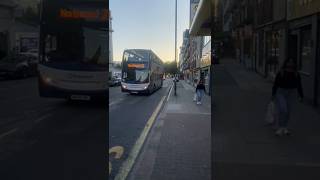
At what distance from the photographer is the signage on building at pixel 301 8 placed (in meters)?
1.09

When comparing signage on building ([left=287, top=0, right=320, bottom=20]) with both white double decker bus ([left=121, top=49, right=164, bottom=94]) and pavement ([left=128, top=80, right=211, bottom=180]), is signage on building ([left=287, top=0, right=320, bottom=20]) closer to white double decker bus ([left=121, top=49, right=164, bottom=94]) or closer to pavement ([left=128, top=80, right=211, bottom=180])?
pavement ([left=128, top=80, right=211, bottom=180])

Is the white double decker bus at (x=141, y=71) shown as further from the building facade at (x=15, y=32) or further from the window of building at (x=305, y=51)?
the window of building at (x=305, y=51)

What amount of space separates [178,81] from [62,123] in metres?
0.50

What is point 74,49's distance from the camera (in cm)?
158

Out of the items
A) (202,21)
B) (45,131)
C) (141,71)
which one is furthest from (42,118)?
(202,21)

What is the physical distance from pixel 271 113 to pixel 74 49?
0.73 metres

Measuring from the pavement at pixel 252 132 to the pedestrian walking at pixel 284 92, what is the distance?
20mm

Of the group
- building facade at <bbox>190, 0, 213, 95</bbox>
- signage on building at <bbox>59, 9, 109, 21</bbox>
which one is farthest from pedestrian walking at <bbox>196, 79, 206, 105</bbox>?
signage on building at <bbox>59, 9, 109, 21</bbox>

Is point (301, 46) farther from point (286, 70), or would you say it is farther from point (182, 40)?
point (182, 40)

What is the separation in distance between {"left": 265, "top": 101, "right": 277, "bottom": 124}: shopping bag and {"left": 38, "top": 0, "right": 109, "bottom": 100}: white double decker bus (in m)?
0.54

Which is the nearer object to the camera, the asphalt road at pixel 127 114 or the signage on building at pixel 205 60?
the signage on building at pixel 205 60

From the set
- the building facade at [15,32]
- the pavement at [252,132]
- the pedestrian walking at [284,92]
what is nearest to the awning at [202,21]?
the pavement at [252,132]

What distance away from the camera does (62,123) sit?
5.69 ft

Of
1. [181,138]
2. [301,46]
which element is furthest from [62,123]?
[301,46]
